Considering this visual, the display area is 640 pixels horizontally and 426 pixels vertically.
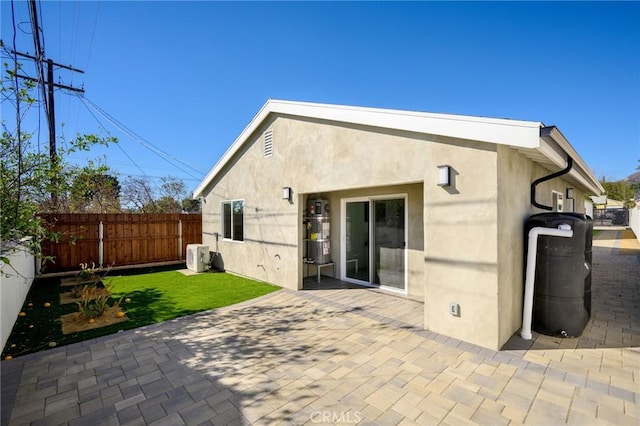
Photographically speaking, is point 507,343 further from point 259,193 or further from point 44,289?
point 44,289

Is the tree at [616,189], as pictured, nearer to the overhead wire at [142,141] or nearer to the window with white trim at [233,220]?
the window with white trim at [233,220]

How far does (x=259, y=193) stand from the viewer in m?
9.79

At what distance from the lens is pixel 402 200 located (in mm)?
7750

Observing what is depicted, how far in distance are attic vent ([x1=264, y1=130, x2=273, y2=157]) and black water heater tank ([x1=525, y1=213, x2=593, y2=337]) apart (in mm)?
7257

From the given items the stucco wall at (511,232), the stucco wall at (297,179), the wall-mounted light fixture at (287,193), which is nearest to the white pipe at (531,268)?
the stucco wall at (511,232)

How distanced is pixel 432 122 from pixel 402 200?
292 centimetres

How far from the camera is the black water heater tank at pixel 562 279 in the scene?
5.00 meters

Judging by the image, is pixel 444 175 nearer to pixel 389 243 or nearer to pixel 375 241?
Result: pixel 389 243

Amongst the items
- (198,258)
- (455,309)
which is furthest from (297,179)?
(198,258)

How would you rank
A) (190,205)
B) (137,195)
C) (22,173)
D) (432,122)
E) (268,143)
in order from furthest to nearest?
1. (190,205)
2. (137,195)
3. (268,143)
4. (432,122)
5. (22,173)

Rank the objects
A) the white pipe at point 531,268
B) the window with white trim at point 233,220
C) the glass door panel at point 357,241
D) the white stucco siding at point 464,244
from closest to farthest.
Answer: the white stucco siding at point 464,244, the white pipe at point 531,268, the glass door panel at point 357,241, the window with white trim at point 233,220

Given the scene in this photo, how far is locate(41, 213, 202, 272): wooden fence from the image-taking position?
11133 millimetres

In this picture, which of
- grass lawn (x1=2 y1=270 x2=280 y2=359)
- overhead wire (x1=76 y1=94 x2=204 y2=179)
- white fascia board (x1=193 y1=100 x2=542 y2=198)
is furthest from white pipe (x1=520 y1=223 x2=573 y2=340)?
overhead wire (x1=76 y1=94 x2=204 y2=179)

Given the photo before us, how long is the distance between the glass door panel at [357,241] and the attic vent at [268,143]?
3.03 meters
